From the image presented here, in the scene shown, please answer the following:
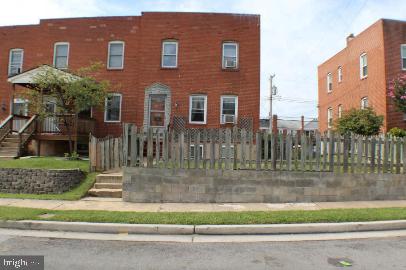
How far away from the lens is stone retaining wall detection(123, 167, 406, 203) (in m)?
9.88

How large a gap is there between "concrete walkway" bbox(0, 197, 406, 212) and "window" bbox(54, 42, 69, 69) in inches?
483

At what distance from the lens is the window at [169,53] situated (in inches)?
753

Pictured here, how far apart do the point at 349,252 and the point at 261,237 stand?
164 cm

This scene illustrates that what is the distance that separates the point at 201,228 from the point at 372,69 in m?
20.6

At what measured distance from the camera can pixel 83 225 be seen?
713 centimetres

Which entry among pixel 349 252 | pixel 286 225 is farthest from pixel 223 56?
pixel 349 252

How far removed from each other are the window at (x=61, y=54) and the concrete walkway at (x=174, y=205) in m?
12.3

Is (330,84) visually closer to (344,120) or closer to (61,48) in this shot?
(344,120)

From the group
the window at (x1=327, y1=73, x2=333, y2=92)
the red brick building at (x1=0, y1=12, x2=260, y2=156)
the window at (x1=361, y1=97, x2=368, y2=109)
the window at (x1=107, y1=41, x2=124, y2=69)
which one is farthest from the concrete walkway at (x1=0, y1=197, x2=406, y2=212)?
the window at (x1=327, y1=73, x2=333, y2=92)

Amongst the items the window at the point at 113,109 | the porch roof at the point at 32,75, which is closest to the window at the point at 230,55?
the window at the point at 113,109

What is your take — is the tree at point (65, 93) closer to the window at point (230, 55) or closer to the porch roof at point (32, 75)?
the porch roof at point (32, 75)

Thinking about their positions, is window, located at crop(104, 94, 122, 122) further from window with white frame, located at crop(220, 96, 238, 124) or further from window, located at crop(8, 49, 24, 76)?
window, located at crop(8, 49, 24, 76)

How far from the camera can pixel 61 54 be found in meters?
20.3

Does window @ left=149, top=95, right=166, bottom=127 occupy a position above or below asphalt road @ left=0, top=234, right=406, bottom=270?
above
